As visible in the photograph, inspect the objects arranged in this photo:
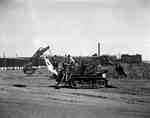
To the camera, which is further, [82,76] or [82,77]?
[82,76]

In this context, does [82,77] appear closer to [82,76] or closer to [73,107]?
[82,76]

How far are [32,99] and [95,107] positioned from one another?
2602mm

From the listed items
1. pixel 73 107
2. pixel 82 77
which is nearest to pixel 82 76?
pixel 82 77

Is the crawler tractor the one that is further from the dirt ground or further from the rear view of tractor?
the dirt ground

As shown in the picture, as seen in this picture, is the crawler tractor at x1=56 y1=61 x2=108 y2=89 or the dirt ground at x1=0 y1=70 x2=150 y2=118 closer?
the dirt ground at x1=0 y1=70 x2=150 y2=118

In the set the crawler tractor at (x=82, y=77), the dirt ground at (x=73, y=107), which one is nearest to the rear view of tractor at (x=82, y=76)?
the crawler tractor at (x=82, y=77)

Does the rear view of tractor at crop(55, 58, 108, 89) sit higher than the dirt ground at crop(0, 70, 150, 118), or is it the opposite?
the rear view of tractor at crop(55, 58, 108, 89)

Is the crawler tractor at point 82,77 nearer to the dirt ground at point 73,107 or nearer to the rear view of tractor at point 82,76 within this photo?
the rear view of tractor at point 82,76

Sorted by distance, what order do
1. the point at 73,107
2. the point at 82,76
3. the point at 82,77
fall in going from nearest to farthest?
the point at 73,107
the point at 82,77
the point at 82,76

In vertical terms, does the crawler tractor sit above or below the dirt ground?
above

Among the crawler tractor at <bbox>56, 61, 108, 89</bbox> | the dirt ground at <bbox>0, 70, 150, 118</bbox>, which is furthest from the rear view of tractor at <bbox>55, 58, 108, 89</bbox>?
the dirt ground at <bbox>0, 70, 150, 118</bbox>

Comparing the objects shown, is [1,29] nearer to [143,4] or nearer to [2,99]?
[2,99]

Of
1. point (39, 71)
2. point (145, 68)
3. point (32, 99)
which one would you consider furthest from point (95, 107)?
point (39, 71)

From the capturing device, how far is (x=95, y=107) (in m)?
6.33
